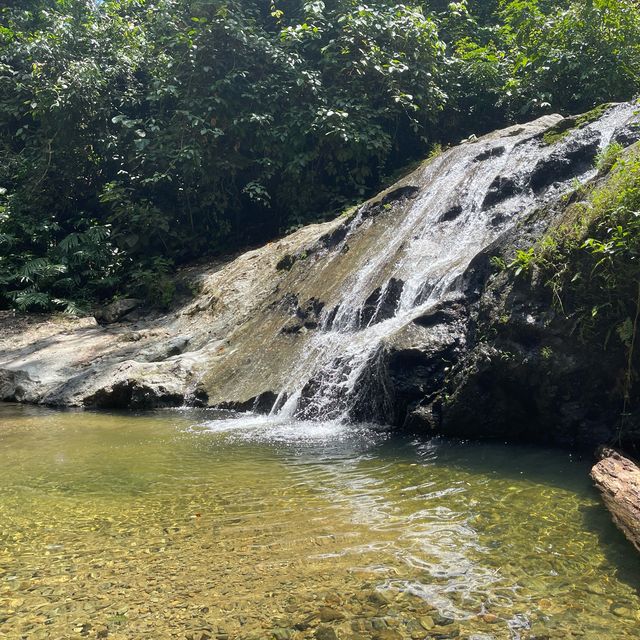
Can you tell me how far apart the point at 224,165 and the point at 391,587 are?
43.9 ft

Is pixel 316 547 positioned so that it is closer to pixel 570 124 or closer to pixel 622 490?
pixel 622 490

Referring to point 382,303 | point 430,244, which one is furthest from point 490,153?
point 382,303

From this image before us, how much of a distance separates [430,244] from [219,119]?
8311 mm

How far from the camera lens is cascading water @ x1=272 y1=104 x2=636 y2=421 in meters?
7.32

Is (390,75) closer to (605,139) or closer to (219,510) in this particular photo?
(605,139)

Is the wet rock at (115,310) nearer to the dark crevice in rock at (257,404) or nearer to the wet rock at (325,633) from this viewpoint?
the dark crevice in rock at (257,404)

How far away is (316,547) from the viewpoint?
3.24 meters

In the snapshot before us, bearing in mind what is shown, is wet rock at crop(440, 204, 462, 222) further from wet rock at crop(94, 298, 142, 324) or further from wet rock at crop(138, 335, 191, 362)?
wet rock at crop(94, 298, 142, 324)

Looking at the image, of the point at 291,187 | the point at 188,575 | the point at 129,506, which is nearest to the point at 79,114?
the point at 291,187

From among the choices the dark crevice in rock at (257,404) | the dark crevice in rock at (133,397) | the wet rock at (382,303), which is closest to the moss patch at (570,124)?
the wet rock at (382,303)

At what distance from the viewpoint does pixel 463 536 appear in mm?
3332

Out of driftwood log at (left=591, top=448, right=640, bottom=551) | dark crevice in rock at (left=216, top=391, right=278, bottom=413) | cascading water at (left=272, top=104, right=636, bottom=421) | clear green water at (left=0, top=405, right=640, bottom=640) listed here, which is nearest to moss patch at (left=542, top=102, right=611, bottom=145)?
cascading water at (left=272, top=104, right=636, bottom=421)

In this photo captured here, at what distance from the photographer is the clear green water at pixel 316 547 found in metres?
2.54

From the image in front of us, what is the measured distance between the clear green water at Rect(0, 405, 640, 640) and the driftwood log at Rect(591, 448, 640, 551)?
0.10 m
